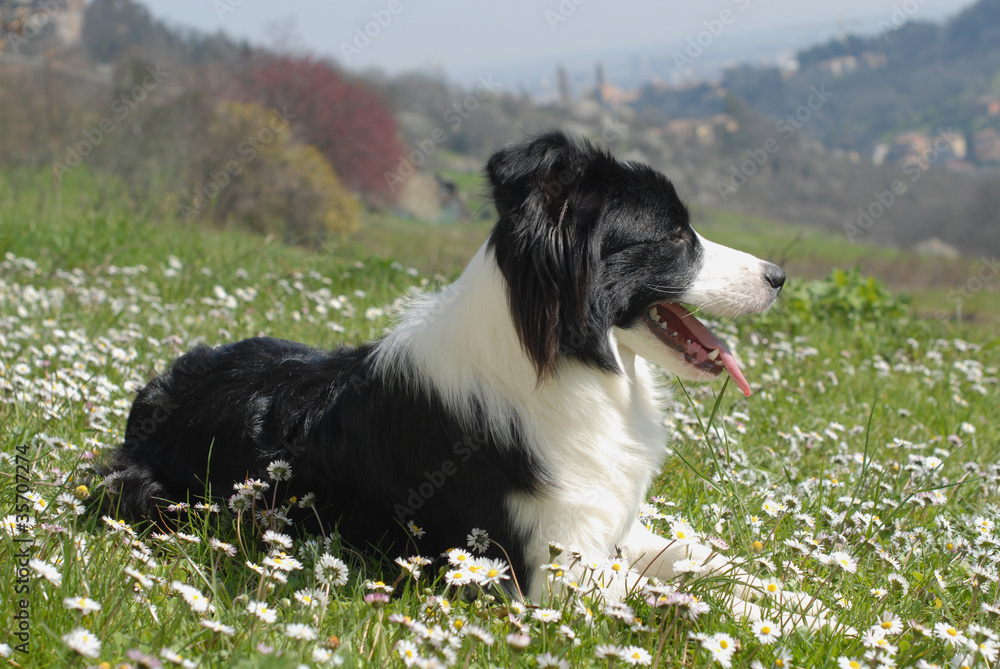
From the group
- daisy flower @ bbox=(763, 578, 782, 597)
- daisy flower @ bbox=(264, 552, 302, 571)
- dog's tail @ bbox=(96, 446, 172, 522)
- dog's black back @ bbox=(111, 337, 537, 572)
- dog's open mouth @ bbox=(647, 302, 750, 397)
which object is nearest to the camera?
daisy flower @ bbox=(264, 552, 302, 571)

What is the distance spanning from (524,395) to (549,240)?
17.8 inches

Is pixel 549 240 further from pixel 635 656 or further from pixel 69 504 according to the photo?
pixel 69 504

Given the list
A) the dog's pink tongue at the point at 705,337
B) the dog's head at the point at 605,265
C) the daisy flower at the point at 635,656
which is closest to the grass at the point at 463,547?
the daisy flower at the point at 635,656

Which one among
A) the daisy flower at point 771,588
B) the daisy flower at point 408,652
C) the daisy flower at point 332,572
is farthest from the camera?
the daisy flower at point 771,588

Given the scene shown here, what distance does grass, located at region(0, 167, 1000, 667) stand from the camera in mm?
1745

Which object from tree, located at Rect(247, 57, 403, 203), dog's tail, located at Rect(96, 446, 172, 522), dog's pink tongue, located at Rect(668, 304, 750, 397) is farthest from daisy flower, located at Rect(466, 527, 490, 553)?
tree, located at Rect(247, 57, 403, 203)

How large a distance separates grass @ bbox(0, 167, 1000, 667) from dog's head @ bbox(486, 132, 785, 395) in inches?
17.3

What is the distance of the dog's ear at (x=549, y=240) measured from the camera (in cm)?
204

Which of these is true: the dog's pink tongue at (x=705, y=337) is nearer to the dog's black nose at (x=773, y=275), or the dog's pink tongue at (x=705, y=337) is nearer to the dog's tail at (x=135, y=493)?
the dog's black nose at (x=773, y=275)

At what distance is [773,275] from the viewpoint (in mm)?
2553

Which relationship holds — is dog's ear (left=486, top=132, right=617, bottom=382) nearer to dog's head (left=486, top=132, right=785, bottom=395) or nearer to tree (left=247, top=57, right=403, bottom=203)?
dog's head (left=486, top=132, right=785, bottom=395)

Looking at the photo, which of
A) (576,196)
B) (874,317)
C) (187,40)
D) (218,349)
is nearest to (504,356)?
(576,196)

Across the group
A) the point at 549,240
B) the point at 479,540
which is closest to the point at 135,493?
the point at 479,540

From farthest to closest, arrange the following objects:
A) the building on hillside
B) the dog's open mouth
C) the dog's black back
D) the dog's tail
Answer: the building on hillside < the dog's tail < the dog's open mouth < the dog's black back
